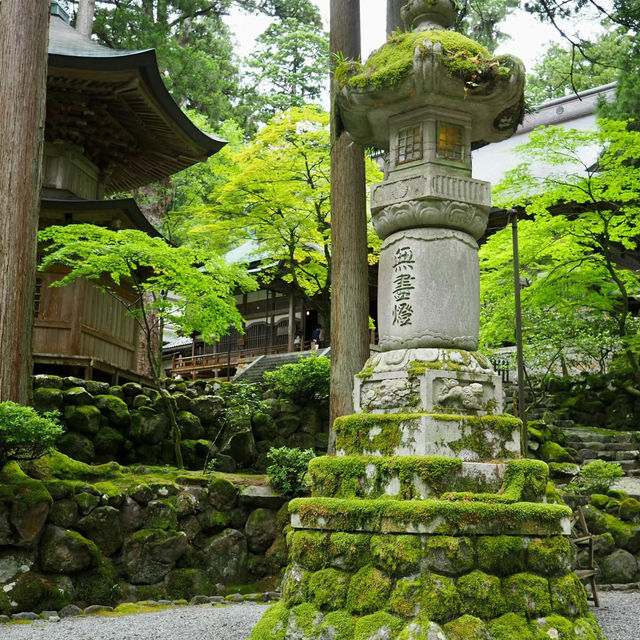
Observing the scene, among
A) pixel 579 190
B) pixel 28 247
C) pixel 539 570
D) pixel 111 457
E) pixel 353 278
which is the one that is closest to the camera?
pixel 539 570

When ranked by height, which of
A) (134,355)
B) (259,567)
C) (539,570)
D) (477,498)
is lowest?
(259,567)

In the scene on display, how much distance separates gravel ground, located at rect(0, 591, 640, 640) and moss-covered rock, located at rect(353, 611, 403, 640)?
1.97 metres

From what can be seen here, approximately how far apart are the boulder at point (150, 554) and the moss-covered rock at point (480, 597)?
506 centimetres

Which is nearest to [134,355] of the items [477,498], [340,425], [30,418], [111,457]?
[111,457]

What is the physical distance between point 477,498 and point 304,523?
1.22 m

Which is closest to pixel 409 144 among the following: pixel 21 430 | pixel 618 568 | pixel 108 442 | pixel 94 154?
pixel 21 430

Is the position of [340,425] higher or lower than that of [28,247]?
lower

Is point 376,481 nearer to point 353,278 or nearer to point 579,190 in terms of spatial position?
point 353,278

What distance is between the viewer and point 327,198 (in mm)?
14305

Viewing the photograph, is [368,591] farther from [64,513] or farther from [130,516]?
[130,516]

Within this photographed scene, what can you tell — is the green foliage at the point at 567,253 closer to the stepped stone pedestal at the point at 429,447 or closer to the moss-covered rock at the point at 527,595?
the stepped stone pedestal at the point at 429,447

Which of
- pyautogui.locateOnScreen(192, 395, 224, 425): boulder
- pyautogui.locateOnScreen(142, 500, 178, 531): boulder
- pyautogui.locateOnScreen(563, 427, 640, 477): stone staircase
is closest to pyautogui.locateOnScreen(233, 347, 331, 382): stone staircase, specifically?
pyautogui.locateOnScreen(192, 395, 224, 425): boulder

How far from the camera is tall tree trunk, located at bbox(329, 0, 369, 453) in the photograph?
9281 mm

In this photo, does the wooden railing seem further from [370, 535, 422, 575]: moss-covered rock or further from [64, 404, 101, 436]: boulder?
[370, 535, 422, 575]: moss-covered rock
